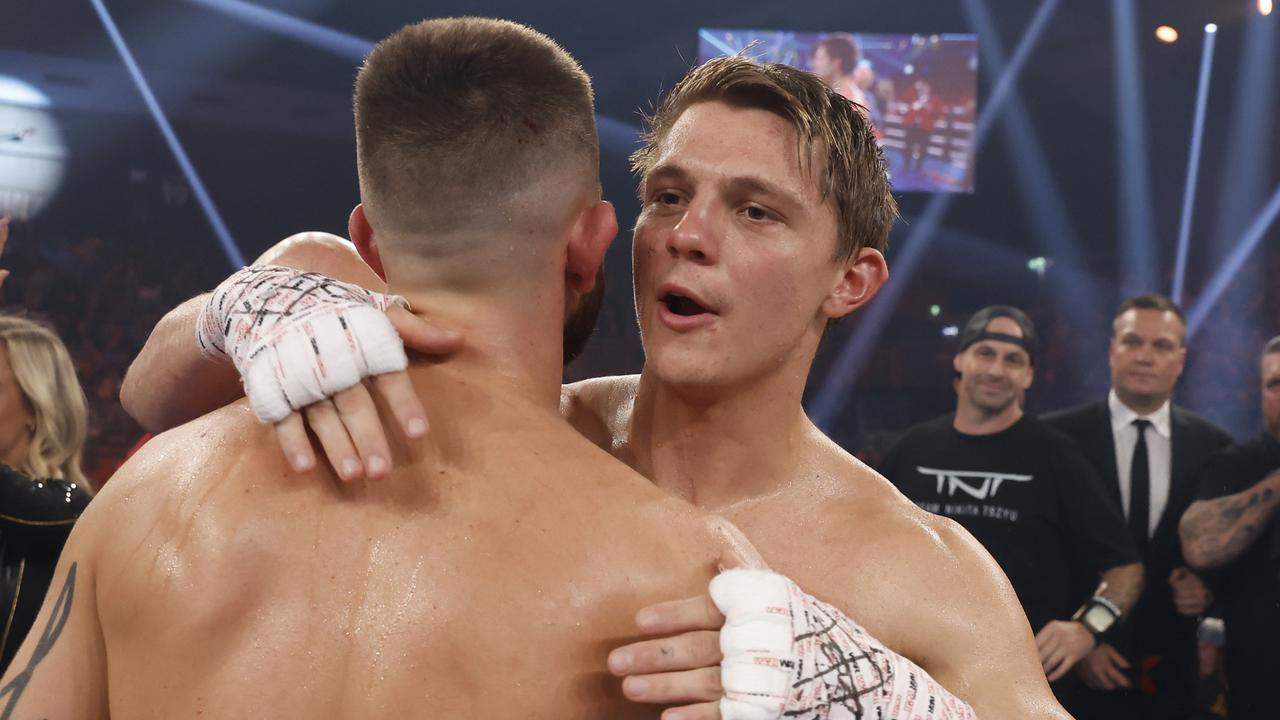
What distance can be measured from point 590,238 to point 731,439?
65 centimetres

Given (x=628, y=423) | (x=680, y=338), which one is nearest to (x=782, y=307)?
(x=680, y=338)

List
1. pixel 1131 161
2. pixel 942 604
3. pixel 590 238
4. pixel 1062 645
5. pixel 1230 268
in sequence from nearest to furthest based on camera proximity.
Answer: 1. pixel 590 238
2. pixel 942 604
3. pixel 1062 645
4. pixel 1230 268
5. pixel 1131 161

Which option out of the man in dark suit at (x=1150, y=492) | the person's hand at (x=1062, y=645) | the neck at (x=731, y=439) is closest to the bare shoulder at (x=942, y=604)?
the neck at (x=731, y=439)

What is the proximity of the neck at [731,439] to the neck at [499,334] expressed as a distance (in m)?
0.62

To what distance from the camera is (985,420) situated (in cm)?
385

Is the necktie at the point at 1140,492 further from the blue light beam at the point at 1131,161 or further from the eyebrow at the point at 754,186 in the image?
the blue light beam at the point at 1131,161

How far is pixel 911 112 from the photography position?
7836mm

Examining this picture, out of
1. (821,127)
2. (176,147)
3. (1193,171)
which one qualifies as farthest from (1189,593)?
(176,147)

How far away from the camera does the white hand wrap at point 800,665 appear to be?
109cm

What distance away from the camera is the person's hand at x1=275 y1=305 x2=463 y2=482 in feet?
3.42

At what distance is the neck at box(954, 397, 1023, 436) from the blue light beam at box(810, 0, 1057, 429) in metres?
4.32

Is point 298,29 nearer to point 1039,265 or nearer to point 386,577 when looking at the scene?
point 1039,265

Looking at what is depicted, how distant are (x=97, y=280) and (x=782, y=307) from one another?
7.28 m

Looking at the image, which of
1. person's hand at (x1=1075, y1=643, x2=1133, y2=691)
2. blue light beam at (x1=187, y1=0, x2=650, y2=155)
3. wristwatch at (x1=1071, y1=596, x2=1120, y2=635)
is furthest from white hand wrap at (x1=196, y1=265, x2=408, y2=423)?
blue light beam at (x1=187, y1=0, x2=650, y2=155)
